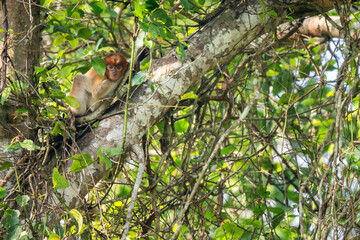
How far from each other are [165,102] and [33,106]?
101 centimetres

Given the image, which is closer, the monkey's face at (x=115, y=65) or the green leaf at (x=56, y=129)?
the green leaf at (x=56, y=129)

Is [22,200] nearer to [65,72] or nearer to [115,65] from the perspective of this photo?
[65,72]

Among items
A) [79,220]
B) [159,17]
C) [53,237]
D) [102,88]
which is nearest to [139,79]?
[159,17]

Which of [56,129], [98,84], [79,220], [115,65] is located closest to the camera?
[79,220]

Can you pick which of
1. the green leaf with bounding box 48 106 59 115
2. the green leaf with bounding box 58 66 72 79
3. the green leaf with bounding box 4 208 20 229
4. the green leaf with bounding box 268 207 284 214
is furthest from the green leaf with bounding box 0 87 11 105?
the green leaf with bounding box 268 207 284 214

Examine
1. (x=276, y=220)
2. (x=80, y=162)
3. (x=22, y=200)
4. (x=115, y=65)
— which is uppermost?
(x=115, y=65)

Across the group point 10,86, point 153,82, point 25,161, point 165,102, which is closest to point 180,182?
point 165,102

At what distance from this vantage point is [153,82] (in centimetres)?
281

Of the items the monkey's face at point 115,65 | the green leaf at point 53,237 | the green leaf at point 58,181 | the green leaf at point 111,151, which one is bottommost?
the green leaf at point 53,237

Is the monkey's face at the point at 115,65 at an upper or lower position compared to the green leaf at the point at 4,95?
upper

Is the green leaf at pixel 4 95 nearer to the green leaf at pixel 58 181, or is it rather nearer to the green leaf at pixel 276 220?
the green leaf at pixel 58 181

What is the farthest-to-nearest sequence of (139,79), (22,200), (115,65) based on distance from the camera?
(115,65) < (139,79) < (22,200)

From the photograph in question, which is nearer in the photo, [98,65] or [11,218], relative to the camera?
[11,218]

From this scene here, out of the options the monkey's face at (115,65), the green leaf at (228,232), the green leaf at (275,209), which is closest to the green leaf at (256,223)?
the green leaf at (228,232)
